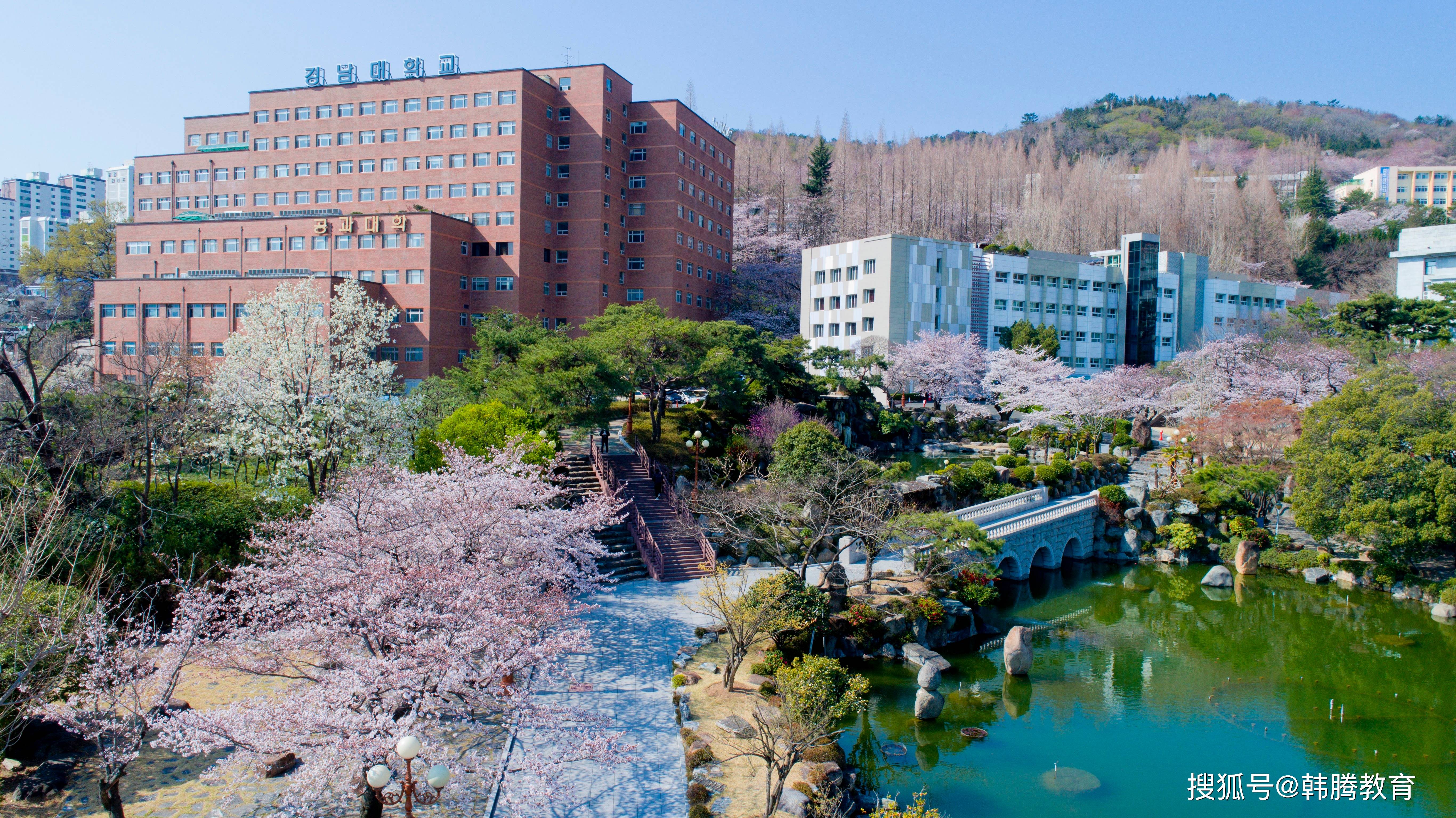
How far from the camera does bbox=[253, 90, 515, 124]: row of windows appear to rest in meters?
50.7

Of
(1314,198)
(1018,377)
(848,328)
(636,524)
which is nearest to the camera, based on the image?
(636,524)

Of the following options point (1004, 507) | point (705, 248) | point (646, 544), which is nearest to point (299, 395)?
point (646, 544)

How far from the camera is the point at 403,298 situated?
153 feet

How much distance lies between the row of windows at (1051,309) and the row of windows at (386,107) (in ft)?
130

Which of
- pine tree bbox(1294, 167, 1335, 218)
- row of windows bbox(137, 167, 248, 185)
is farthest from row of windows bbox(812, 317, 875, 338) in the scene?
pine tree bbox(1294, 167, 1335, 218)

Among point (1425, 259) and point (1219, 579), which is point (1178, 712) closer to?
point (1219, 579)

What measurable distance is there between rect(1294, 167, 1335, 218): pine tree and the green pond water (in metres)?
77.2

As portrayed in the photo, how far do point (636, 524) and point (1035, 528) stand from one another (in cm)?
1622

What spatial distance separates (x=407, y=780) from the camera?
32.8ft

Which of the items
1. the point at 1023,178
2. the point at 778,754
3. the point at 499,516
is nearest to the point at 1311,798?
the point at 778,754

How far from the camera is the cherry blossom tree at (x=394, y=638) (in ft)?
35.4

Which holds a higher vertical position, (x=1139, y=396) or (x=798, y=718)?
(x=1139, y=396)

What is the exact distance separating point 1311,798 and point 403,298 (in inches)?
1792

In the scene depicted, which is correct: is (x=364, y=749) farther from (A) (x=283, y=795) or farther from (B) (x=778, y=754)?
(B) (x=778, y=754)
